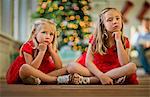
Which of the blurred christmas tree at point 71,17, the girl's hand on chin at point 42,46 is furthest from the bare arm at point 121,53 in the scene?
the blurred christmas tree at point 71,17

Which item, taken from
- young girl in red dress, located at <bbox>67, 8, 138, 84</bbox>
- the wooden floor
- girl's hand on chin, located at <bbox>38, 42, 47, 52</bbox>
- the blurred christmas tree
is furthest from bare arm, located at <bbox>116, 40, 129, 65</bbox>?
the blurred christmas tree

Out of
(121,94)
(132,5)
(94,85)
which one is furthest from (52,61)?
(132,5)

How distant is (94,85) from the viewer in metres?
1.01

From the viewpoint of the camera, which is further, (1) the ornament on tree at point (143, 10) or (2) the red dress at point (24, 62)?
(1) the ornament on tree at point (143, 10)

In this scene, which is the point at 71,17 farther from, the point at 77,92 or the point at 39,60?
the point at 77,92

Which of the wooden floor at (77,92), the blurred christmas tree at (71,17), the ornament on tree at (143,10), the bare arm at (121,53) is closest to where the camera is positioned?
the wooden floor at (77,92)

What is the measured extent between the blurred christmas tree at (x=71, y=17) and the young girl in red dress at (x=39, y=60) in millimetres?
399

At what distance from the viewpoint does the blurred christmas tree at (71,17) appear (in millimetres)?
1512

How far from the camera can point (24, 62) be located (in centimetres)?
106

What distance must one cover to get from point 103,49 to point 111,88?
16 centimetres

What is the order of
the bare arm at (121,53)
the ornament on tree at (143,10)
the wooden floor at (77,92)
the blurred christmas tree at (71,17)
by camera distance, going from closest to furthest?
the wooden floor at (77,92) → the bare arm at (121,53) → the blurred christmas tree at (71,17) → the ornament on tree at (143,10)

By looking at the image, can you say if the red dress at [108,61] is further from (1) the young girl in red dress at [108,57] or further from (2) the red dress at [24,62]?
(2) the red dress at [24,62]

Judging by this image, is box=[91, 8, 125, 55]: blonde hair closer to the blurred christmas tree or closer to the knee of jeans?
the knee of jeans

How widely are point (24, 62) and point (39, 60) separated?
0.06 m
